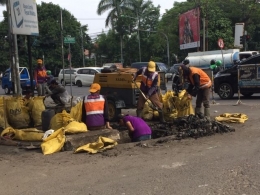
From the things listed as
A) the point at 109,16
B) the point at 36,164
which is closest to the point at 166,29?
the point at 109,16

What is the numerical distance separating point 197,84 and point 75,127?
318 cm

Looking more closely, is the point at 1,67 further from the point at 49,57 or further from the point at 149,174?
the point at 149,174

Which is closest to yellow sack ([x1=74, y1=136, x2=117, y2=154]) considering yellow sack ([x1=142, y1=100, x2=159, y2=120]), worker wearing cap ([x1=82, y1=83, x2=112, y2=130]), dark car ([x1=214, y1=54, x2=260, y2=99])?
worker wearing cap ([x1=82, y1=83, x2=112, y2=130])

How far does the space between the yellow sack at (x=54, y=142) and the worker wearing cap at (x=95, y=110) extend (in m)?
0.76

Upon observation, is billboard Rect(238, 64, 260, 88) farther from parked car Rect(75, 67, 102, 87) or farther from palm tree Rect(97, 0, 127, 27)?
palm tree Rect(97, 0, 127, 27)

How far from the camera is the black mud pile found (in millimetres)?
8570

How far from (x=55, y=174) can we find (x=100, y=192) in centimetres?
123

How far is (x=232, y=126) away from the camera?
31.7 feet

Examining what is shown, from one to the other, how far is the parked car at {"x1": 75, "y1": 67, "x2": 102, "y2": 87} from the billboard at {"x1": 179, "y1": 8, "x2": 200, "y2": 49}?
13.0 m

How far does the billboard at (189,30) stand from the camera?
1647 inches

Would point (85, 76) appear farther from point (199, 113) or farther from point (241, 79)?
point (199, 113)

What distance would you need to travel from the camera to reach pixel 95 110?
858 cm

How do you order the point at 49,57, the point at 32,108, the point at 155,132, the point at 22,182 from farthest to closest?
the point at 49,57, the point at 32,108, the point at 155,132, the point at 22,182

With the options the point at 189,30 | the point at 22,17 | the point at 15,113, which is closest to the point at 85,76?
the point at 189,30
